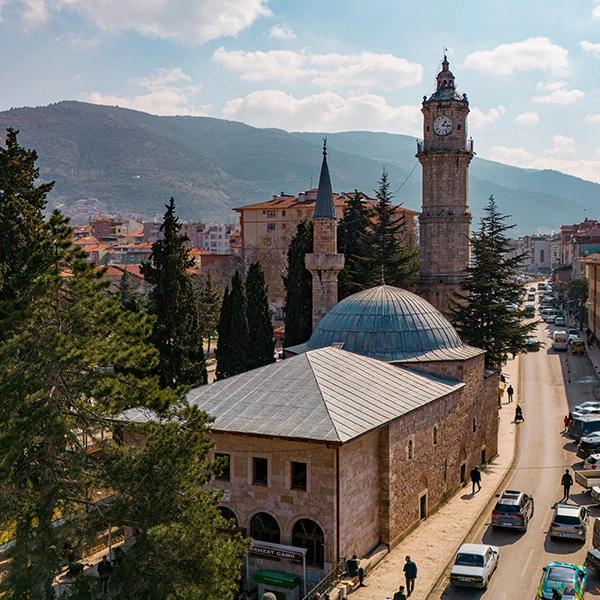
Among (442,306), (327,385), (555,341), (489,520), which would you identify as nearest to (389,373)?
(327,385)

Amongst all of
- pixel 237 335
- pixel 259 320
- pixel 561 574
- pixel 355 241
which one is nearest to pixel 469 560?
pixel 561 574

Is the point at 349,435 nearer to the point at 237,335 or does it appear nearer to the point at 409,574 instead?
the point at 409,574

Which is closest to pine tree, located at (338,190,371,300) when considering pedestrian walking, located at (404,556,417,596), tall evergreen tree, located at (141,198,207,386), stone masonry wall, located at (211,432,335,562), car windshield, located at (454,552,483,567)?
tall evergreen tree, located at (141,198,207,386)

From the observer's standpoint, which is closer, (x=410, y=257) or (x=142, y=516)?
(x=142, y=516)

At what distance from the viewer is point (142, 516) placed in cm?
1305

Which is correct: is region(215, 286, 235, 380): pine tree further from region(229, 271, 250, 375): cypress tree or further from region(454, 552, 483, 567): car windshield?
region(454, 552, 483, 567): car windshield

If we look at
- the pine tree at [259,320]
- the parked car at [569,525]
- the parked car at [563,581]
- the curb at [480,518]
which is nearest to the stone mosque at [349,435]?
the curb at [480,518]

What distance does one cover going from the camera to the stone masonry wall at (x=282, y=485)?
58.9 ft

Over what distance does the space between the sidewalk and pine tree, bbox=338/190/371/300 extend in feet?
55.3

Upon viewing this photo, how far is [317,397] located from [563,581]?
23.6 ft

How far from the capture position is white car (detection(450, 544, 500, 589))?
1741 cm

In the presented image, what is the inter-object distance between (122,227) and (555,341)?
104m

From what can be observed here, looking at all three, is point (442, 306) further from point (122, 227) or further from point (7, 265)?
point (122, 227)

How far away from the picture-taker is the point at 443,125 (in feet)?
147
